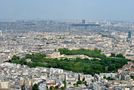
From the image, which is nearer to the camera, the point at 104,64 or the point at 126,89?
the point at 126,89

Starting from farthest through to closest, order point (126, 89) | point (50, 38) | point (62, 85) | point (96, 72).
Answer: point (50, 38) < point (96, 72) < point (62, 85) < point (126, 89)

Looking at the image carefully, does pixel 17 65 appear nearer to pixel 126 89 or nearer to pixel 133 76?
pixel 133 76

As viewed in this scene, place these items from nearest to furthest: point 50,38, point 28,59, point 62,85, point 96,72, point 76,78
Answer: point 62,85 → point 76,78 → point 96,72 → point 28,59 → point 50,38

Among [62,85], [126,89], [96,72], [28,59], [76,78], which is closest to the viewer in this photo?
[126,89]

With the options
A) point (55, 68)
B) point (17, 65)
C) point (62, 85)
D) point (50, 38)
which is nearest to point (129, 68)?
point (55, 68)

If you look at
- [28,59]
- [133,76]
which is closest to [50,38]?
[28,59]

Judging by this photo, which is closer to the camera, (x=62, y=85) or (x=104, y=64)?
(x=62, y=85)

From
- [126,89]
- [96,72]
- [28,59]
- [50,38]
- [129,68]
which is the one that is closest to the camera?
[126,89]

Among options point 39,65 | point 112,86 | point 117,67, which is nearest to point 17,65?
point 39,65

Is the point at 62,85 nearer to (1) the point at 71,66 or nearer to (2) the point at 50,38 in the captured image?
(1) the point at 71,66
